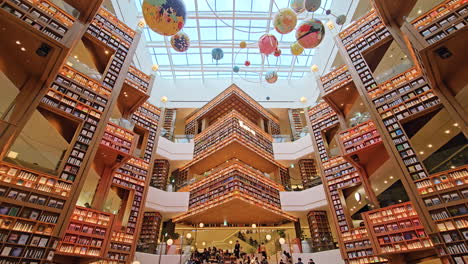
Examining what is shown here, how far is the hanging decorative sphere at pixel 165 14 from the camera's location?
5707 mm

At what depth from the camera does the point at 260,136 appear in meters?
19.1

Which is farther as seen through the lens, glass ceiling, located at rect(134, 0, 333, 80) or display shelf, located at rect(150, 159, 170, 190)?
glass ceiling, located at rect(134, 0, 333, 80)

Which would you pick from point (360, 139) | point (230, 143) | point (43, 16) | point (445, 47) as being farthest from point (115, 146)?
point (445, 47)

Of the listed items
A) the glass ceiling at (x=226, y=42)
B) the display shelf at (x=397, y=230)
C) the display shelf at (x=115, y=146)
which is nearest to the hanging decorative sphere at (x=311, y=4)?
the glass ceiling at (x=226, y=42)

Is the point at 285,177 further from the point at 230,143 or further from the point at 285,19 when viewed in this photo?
the point at 285,19

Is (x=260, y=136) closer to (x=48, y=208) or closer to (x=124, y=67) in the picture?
(x=124, y=67)

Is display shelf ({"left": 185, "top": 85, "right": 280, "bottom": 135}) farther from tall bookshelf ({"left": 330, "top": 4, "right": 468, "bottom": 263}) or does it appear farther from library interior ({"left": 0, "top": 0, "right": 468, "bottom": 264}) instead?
Answer: tall bookshelf ({"left": 330, "top": 4, "right": 468, "bottom": 263})

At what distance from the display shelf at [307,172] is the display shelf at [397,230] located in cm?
763

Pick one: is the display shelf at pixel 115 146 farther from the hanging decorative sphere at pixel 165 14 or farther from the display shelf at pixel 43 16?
the hanging decorative sphere at pixel 165 14

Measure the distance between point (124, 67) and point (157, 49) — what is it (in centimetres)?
962

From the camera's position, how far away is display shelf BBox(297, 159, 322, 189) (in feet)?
55.0

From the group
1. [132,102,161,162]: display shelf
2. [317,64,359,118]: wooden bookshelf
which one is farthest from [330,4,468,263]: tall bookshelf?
[132,102,161,162]: display shelf

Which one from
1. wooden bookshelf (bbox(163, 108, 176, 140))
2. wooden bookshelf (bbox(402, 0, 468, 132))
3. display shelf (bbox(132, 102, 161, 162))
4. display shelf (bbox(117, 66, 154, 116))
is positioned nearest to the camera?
wooden bookshelf (bbox(402, 0, 468, 132))

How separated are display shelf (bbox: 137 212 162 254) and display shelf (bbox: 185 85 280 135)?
8.33m
